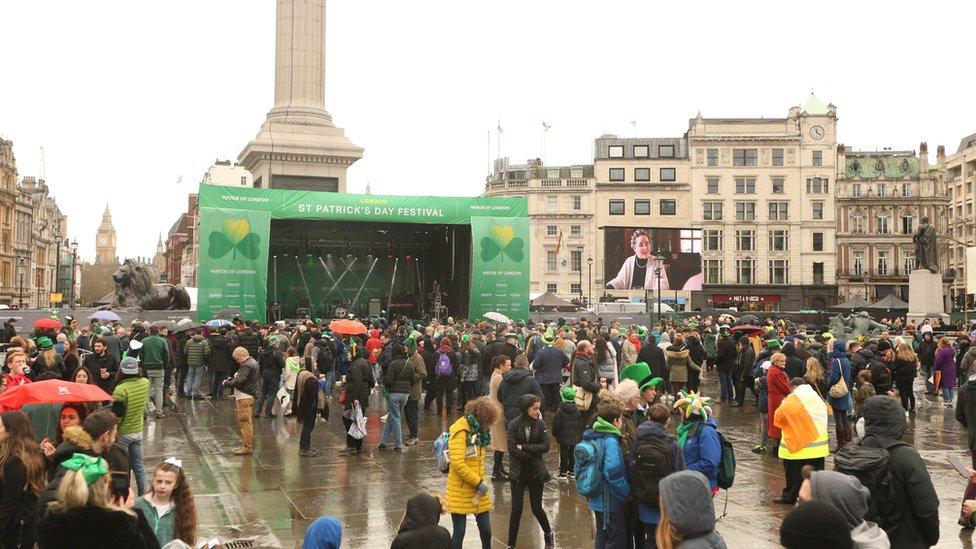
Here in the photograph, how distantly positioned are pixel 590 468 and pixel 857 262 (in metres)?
76.7

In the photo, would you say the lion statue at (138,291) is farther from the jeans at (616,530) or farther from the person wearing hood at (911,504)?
the person wearing hood at (911,504)

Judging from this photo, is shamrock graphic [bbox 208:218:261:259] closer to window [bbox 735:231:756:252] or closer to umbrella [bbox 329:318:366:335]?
umbrella [bbox 329:318:366:335]

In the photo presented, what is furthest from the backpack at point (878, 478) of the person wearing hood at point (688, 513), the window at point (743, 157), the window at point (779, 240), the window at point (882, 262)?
the window at point (882, 262)

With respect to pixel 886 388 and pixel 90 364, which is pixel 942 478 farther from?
pixel 90 364

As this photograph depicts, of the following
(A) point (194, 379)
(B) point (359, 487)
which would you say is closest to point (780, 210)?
(A) point (194, 379)

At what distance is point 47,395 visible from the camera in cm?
743

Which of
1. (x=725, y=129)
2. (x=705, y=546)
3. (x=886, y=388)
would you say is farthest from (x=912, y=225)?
(x=705, y=546)

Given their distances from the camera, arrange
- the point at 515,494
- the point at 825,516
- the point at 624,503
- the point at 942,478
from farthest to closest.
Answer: the point at 942,478 → the point at 515,494 → the point at 624,503 → the point at 825,516

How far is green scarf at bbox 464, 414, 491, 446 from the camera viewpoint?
7.36m

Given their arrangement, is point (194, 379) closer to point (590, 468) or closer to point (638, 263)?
point (590, 468)

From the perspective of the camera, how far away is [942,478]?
36.0 ft

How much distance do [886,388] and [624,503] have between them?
11.7ft

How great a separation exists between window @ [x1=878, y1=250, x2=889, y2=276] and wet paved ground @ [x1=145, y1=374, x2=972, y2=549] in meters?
66.2

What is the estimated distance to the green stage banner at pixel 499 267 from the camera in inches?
1462
